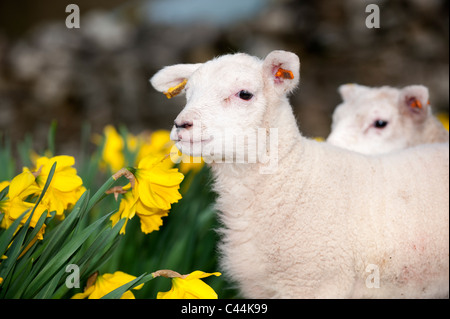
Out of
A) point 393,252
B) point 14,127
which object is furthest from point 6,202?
point 14,127

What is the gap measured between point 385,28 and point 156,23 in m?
3.14

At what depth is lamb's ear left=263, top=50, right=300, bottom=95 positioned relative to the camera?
1625 millimetres

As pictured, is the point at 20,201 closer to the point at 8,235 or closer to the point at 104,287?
the point at 8,235

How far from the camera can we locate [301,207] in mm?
1803

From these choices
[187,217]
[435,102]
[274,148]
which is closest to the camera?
[274,148]

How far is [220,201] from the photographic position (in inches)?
75.8

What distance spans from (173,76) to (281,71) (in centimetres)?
39

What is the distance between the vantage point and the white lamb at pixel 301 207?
168cm

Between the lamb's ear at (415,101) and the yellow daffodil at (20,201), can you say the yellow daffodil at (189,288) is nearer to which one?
A: the yellow daffodil at (20,201)

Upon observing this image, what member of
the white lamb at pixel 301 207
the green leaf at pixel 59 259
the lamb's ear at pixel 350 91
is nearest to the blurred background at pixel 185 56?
the lamb's ear at pixel 350 91

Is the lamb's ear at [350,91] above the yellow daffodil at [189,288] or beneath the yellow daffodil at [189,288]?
above

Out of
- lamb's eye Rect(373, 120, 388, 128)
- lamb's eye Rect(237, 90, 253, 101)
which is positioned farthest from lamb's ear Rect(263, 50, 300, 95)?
lamb's eye Rect(373, 120, 388, 128)

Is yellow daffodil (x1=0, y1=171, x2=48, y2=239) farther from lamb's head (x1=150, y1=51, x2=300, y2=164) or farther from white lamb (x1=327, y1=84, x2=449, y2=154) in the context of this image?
white lamb (x1=327, y1=84, x2=449, y2=154)
